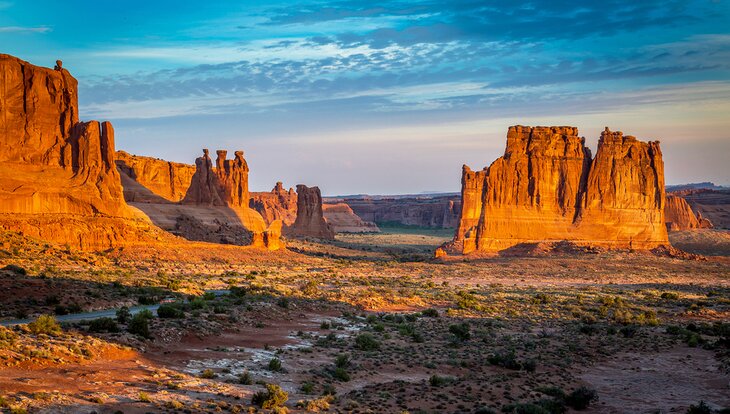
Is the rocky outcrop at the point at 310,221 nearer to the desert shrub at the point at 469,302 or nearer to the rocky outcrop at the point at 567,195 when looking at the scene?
the rocky outcrop at the point at 567,195

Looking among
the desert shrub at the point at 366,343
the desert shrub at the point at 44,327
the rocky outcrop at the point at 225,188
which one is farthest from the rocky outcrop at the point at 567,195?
the desert shrub at the point at 44,327

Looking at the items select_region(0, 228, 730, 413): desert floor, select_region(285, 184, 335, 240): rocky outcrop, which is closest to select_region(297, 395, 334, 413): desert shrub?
select_region(0, 228, 730, 413): desert floor

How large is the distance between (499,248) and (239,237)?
97.7 ft

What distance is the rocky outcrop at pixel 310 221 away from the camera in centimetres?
11500

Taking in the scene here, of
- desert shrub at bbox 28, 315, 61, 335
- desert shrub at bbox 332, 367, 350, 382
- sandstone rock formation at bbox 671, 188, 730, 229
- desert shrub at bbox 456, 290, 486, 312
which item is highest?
sandstone rock formation at bbox 671, 188, 730, 229

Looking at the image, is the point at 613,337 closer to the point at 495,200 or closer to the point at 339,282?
the point at 339,282

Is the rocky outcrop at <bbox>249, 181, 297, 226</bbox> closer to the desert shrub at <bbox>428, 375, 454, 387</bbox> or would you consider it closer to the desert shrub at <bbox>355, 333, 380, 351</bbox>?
the desert shrub at <bbox>355, 333, 380, 351</bbox>

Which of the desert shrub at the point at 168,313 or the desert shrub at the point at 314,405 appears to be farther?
the desert shrub at the point at 168,313

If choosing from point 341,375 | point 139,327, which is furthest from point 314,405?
point 139,327

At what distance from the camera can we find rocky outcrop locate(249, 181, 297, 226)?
500 feet

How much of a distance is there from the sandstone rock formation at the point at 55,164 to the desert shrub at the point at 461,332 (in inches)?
1249

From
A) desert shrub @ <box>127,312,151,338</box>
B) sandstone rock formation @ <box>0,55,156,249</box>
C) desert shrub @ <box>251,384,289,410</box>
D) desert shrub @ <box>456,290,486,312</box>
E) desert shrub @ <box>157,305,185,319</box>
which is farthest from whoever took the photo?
sandstone rock formation @ <box>0,55,156,249</box>

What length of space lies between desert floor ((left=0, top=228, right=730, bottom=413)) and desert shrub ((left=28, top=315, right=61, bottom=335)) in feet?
0.18

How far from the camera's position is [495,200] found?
7612 centimetres
